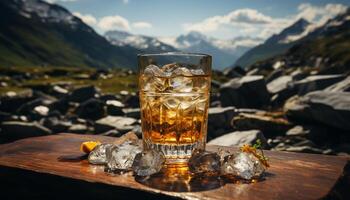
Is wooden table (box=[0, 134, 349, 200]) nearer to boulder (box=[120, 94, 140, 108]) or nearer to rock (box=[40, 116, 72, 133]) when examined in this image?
rock (box=[40, 116, 72, 133])

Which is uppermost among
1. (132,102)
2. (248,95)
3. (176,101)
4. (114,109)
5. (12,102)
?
(132,102)

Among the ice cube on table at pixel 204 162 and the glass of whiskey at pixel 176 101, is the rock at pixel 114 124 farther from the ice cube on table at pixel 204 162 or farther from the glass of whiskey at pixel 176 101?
the ice cube on table at pixel 204 162

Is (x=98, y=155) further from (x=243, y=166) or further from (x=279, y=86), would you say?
Answer: (x=279, y=86)

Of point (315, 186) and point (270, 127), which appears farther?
point (270, 127)

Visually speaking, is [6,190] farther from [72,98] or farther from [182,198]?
[72,98]

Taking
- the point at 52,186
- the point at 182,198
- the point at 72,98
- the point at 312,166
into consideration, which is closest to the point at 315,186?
the point at 312,166

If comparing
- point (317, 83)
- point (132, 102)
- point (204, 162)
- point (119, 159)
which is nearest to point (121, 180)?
point (119, 159)

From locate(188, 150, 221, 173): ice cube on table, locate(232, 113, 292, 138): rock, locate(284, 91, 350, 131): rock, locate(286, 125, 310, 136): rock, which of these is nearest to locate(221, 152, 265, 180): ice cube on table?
locate(188, 150, 221, 173): ice cube on table
